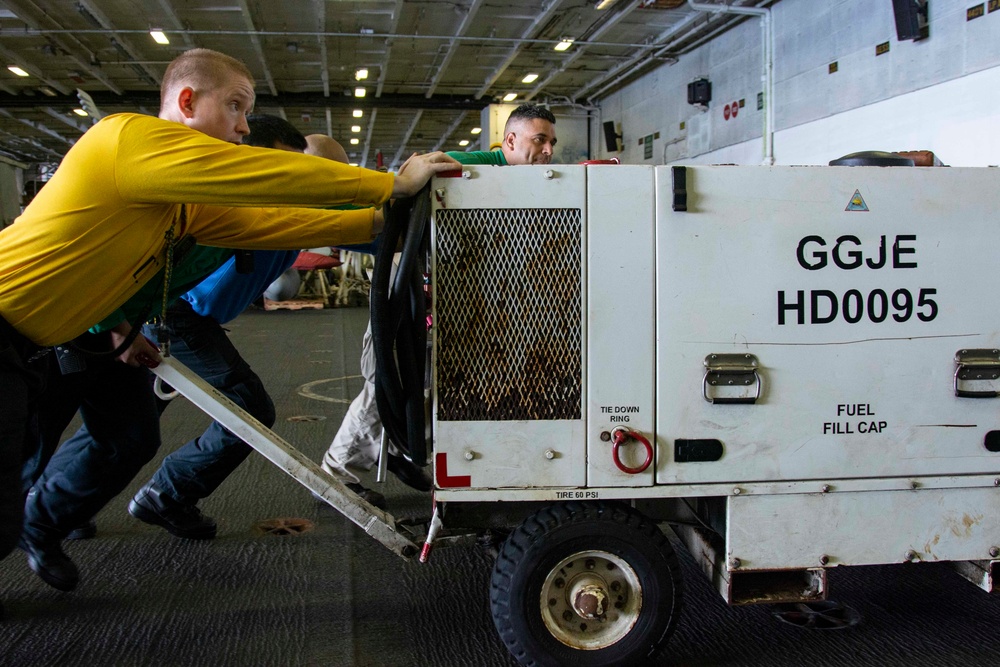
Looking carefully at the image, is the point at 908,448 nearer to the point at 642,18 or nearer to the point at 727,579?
the point at 727,579

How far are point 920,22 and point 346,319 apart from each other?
1027 cm

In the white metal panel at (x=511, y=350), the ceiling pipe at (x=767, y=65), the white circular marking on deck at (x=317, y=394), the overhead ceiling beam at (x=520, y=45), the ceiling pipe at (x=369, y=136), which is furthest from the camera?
the ceiling pipe at (x=369, y=136)

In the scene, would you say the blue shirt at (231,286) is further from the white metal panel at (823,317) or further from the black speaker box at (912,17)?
the black speaker box at (912,17)

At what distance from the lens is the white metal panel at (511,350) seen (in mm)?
2184

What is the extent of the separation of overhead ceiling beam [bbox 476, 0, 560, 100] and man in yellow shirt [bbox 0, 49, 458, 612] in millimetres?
12257

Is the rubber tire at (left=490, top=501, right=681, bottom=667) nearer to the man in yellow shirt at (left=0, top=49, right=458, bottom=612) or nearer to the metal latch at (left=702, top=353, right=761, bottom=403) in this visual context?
the metal latch at (left=702, top=353, right=761, bottom=403)

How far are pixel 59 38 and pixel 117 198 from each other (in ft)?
52.0

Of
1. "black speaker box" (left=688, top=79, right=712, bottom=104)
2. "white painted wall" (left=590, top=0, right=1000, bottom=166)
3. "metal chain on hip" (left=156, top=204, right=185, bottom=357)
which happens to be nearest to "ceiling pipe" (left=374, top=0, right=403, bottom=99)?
"black speaker box" (left=688, top=79, right=712, bottom=104)

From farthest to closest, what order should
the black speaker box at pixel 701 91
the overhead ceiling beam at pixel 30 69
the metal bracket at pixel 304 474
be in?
1. the overhead ceiling beam at pixel 30 69
2. the black speaker box at pixel 701 91
3. the metal bracket at pixel 304 474

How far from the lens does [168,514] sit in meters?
3.43

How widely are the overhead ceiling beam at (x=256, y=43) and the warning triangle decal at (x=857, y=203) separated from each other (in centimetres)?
1271

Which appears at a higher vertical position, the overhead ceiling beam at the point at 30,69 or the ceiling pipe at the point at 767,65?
the overhead ceiling beam at the point at 30,69

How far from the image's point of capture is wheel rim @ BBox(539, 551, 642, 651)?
7.55 feet

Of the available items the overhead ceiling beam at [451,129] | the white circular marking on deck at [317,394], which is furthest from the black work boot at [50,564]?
the overhead ceiling beam at [451,129]
